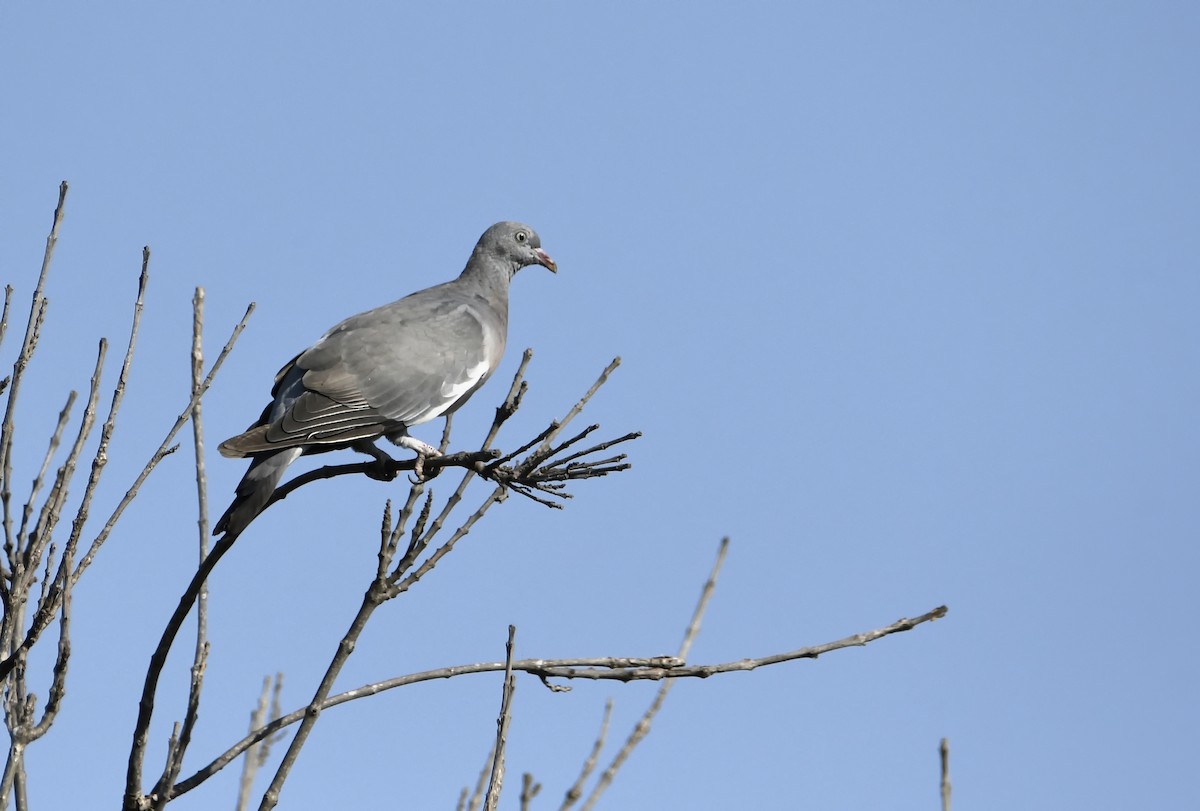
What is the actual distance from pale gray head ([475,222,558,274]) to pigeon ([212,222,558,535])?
1.78ft

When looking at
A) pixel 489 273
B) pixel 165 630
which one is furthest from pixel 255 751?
pixel 489 273

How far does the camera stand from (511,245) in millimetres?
7570

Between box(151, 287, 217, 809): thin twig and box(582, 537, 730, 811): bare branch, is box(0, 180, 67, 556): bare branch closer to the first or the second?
box(151, 287, 217, 809): thin twig

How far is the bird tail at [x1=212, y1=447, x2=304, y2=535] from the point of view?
431cm

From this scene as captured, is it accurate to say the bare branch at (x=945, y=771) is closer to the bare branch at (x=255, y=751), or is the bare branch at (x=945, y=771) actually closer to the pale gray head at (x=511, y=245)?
the bare branch at (x=255, y=751)

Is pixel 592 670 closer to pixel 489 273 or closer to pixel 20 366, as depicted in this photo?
pixel 20 366

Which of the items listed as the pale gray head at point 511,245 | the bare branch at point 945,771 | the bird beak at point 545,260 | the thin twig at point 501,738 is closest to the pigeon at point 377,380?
the pale gray head at point 511,245

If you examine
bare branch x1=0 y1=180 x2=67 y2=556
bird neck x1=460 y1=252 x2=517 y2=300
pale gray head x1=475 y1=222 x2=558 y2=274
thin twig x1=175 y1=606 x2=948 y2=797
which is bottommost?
thin twig x1=175 y1=606 x2=948 y2=797

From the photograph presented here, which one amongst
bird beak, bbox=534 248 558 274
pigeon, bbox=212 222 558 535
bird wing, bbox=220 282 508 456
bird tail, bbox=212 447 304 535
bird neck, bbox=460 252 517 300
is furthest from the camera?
bird beak, bbox=534 248 558 274

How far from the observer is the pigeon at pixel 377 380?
4949mm

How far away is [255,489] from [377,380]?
1.33 meters

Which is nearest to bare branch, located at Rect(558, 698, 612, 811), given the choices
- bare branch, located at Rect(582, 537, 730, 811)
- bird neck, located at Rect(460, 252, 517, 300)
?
bare branch, located at Rect(582, 537, 730, 811)

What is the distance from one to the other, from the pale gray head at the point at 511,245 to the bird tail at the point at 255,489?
269 cm

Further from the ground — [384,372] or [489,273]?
[489,273]
